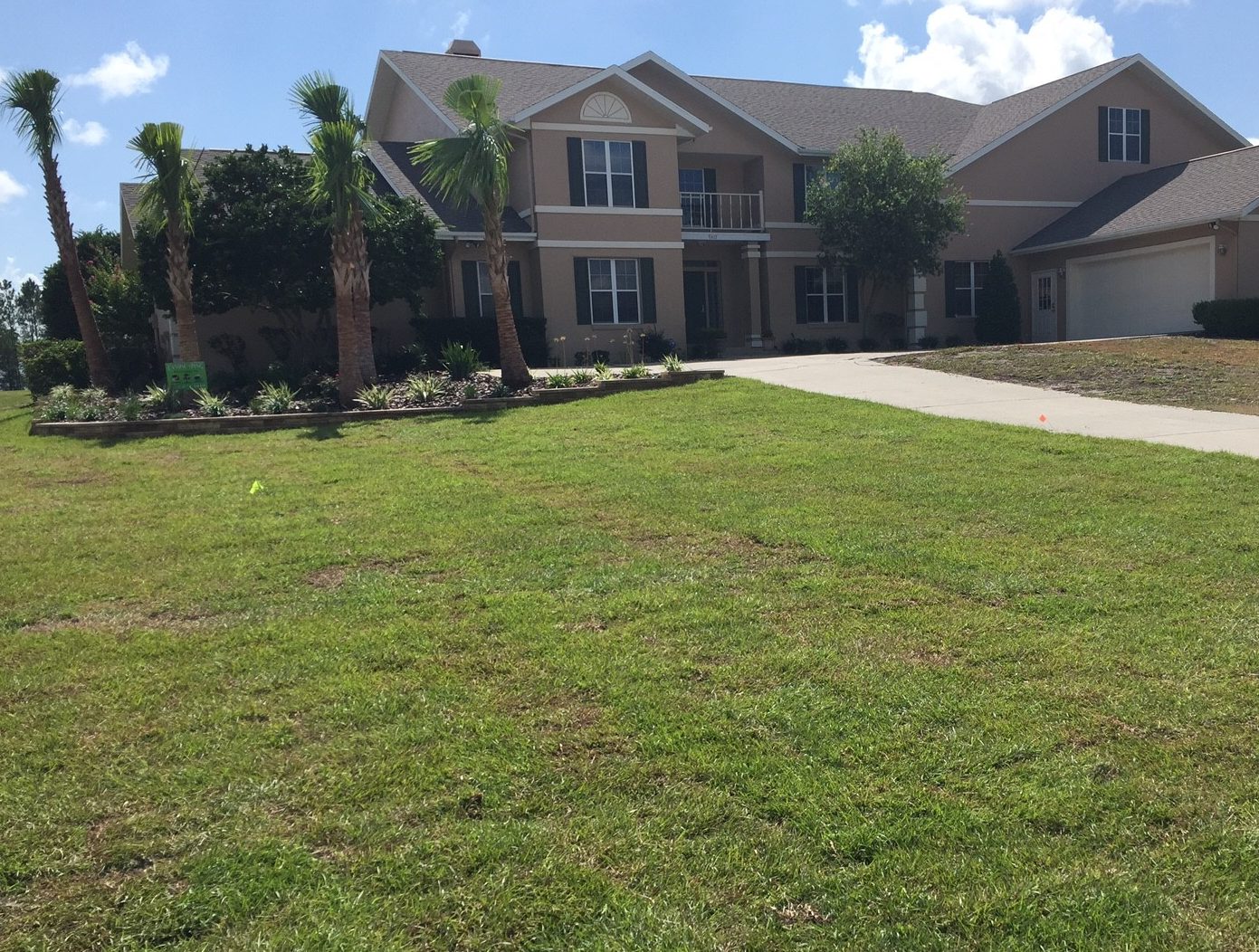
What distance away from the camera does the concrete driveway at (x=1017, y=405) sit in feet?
34.4

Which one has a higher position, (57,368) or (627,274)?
(627,274)

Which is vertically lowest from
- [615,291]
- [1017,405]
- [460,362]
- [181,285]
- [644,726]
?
[644,726]

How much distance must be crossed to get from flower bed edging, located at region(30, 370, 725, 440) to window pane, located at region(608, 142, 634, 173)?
10.3 meters

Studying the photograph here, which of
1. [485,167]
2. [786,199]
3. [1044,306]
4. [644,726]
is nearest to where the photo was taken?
[644,726]

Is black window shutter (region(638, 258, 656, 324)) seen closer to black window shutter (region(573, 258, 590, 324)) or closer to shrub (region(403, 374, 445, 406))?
black window shutter (region(573, 258, 590, 324))

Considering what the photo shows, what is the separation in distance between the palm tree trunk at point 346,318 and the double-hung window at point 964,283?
19.2 meters

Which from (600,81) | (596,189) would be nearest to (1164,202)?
(596,189)

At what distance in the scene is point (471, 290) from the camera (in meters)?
23.0

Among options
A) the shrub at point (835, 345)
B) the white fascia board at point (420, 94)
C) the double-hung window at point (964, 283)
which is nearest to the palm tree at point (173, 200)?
the white fascia board at point (420, 94)

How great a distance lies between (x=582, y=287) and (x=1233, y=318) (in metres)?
14.9

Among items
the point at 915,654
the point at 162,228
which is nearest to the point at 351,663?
the point at 915,654

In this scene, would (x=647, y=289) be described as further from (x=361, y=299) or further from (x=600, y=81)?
(x=361, y=299)

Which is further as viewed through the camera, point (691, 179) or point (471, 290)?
point (691, 179)

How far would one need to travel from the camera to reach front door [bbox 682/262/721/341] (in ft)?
92.7
